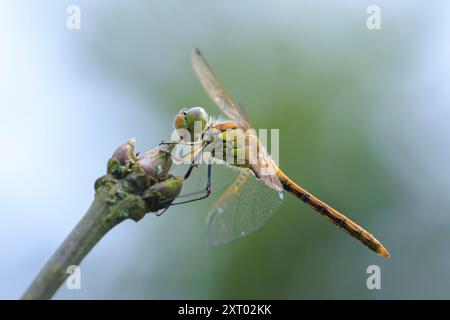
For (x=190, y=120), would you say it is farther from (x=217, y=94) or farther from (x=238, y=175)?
(x=238, y=175)

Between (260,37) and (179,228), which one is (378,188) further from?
(260,37)

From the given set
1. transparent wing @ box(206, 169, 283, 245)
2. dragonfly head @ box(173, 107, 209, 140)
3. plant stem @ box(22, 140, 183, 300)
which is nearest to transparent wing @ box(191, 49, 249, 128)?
transparent wing @ box(206, 169, 283, 245)

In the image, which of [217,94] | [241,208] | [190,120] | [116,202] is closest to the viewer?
[116,202]

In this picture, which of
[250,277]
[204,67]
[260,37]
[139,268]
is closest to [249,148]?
[204,67]

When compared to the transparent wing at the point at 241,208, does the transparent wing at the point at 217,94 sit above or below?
above

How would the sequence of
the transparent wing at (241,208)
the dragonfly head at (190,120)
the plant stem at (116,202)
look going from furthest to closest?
the transparent wing at (241,208) → the dragonfly head at (190,120) → the plant stem at (116,202)

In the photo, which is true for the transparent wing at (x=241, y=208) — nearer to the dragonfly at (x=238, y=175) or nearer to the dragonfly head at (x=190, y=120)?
the dragonfly at (x=238, y=175)

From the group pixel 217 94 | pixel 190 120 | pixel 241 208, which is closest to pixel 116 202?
pixel 190 120

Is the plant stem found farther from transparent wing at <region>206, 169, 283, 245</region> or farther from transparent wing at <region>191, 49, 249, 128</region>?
transparent wing at <region>206, 169, 283, 245</region>

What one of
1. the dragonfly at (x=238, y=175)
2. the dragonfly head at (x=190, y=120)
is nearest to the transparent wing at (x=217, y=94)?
the dragonfly at (x=238, y=175)
